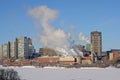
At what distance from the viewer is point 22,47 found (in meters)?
181

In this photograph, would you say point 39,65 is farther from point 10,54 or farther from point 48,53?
point 10,54

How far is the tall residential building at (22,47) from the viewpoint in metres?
179

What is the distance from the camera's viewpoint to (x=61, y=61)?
5871 inches

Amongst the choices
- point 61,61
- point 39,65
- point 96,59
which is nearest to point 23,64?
point 39,65

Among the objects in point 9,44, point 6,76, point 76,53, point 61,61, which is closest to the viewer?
point 6,76

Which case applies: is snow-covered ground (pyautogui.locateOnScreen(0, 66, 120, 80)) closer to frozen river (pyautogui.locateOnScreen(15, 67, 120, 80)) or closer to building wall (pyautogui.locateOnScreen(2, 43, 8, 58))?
frozen river (pyautogui.locateOnScreen(15, 67, 120, 80))

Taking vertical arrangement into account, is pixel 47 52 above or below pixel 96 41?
below

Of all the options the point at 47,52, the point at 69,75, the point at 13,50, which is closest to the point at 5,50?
the point at 13,50

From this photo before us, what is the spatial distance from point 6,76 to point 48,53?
458ft

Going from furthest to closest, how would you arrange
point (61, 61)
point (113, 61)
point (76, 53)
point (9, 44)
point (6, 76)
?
point (9, 44) → point (76, 53) → point (61, 61) → point (113, 61) → point (6, 76)

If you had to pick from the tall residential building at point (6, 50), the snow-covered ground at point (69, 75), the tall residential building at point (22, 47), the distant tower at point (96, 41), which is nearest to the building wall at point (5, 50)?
the tall residential building at point (6, 50)

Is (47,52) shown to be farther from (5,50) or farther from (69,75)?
(69,75)

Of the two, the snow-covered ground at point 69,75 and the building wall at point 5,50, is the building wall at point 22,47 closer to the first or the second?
the building wall at point 5,50

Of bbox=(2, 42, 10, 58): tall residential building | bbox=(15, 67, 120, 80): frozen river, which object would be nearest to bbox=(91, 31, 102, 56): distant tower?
bbox=(2, 42, 10, 58): tall residential building
